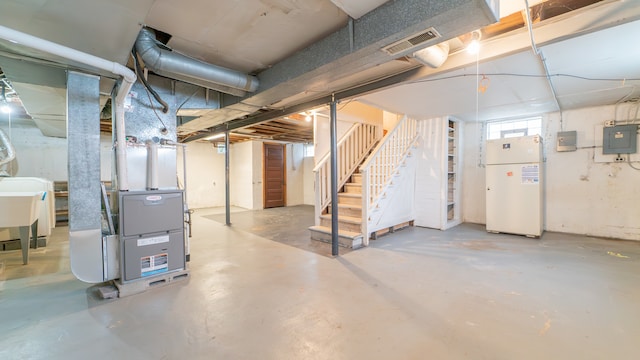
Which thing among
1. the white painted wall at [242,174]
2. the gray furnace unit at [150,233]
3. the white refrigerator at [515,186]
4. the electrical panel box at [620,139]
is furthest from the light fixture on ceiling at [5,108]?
the electrical panel box at [620,139]

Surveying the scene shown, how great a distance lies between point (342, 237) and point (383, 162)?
1.54 m

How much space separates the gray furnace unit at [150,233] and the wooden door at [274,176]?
5730mm

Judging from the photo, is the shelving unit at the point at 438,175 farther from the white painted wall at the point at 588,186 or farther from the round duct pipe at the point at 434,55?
the round duct pipe at the point at 434,55

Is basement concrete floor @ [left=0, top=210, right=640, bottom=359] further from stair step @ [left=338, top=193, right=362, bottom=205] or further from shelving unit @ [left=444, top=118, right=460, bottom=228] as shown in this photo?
shelving unit @ [left=444, top=118, right=460, bottom=228]

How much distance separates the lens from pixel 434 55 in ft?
7.57

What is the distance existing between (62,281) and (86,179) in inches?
54.5

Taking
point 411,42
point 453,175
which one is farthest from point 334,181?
point 453,175

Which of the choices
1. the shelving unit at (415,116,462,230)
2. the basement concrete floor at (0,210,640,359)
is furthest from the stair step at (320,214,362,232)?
the shelving unit at (415,116,462,230)

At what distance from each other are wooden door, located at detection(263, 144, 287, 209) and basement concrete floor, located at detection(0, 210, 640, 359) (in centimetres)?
507

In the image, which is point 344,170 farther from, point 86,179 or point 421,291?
point 86,179

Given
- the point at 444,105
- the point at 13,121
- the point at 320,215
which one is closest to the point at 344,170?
the point at 320,215

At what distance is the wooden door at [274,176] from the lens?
8.52 m

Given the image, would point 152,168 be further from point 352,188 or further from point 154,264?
point 352,188

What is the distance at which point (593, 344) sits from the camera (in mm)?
1653
